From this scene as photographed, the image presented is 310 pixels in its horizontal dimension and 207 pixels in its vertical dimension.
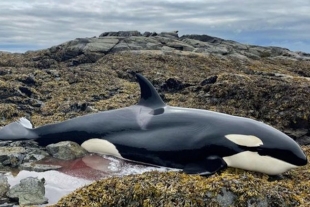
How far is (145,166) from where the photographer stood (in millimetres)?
7887

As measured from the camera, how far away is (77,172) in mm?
7527

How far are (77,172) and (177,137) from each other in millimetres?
1879

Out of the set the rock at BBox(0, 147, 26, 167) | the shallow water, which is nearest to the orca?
the shallow water

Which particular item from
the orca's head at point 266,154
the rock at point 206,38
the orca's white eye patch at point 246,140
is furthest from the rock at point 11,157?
the rock at point 206,38

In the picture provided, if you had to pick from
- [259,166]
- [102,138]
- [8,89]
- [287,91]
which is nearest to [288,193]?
[259,166]

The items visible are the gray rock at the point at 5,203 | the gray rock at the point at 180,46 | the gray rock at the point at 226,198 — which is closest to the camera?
the gray rock at the point at 226,198

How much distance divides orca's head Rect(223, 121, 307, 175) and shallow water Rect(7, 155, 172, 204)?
138 cm

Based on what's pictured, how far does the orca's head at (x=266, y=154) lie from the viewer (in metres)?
7.04

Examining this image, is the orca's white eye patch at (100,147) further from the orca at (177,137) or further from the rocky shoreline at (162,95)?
the rocky shoreline at (162,95)

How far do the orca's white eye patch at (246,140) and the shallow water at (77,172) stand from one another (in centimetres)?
133

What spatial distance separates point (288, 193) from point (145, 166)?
2.96 meters

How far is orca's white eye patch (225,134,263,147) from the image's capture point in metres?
7.14

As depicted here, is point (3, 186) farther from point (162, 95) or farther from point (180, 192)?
point (162, 95)

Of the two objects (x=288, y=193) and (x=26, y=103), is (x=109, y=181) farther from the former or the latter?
(x=26, y=103)
